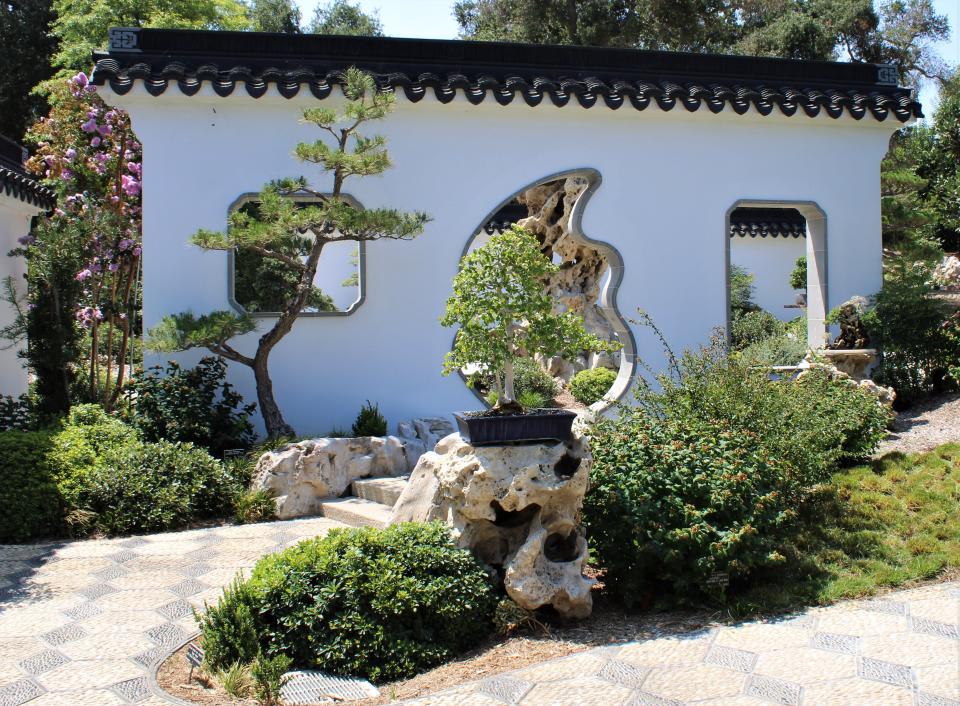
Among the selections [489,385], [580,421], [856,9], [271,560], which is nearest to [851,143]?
[489,385]

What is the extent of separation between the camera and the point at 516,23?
77.9ft

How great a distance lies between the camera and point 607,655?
4.46 m

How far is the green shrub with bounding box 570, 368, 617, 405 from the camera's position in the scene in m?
12.6

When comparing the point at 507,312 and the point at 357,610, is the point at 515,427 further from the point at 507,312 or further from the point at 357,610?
the point at 357,610

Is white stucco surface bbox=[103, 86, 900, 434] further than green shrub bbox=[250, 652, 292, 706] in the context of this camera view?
Yes

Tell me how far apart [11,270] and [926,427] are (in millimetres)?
10962

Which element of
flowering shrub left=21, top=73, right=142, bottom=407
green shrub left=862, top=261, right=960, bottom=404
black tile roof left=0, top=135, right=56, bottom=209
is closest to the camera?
green shrub left=862, top=261, right=960, bottom=404

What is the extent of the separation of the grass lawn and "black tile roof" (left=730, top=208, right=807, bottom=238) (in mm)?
12422

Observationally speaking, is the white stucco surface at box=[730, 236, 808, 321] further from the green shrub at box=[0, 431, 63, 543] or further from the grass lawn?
the green shrub at box=[0, 431, 63, 543]

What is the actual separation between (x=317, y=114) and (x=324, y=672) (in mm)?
4868

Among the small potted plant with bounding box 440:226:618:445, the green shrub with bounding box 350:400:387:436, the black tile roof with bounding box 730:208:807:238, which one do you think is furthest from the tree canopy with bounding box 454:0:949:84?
the small potted plant with bounding box 440:226:618:445

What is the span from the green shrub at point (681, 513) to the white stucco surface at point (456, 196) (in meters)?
4.11

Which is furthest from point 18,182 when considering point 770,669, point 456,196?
point 770,669

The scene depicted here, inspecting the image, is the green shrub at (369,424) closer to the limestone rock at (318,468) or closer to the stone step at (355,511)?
the limestone rock at (318,468)
